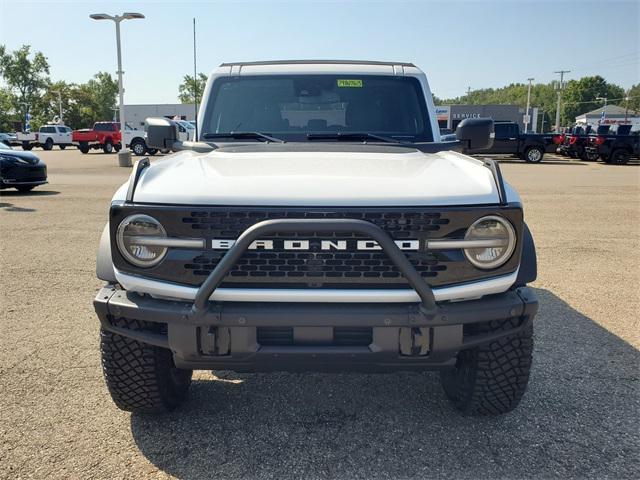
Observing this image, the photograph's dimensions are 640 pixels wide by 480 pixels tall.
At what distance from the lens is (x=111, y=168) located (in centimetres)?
2278

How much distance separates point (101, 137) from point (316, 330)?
3580 cm

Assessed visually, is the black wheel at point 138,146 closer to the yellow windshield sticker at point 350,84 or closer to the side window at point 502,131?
the side window at point 502,131

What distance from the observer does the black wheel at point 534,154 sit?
1045 inches

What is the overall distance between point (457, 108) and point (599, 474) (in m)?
50.2

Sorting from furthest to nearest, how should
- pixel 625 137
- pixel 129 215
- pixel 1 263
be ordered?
pixel 625 137 < pixel 1 263 < pixel 129 215

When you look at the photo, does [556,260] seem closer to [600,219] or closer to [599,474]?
[600,219]

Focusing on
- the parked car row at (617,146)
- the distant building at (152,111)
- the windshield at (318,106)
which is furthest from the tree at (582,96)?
the windshield at (318,106)

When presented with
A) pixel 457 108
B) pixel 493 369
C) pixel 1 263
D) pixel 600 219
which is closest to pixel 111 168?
pixel 1 263

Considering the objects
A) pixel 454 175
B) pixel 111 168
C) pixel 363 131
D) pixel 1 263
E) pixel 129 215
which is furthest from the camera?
pixel 111 168

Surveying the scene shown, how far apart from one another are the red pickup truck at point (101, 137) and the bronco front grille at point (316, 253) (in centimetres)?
3458

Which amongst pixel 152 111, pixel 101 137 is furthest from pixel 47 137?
pixel 101 137

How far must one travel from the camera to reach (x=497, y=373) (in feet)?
9.11

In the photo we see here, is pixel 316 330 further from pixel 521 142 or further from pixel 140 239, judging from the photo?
pixel 521 142

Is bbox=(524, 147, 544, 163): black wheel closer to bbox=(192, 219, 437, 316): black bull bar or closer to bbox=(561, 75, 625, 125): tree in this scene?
bbox=(192, 219, 437, 316): black bull bar
